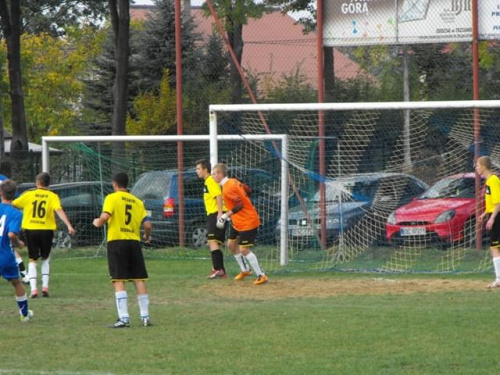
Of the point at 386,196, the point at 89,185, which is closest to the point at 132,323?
the point at 386,196

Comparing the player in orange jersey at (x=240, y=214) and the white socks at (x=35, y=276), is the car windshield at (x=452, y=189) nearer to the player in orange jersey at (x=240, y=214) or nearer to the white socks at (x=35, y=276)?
the player in orange jersey at (x=240, y=214)

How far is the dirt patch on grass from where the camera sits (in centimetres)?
1477

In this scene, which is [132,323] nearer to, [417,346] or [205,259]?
[417,346]

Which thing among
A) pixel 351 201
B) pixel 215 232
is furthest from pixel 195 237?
pixel 215 232

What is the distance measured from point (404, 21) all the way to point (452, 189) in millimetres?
3767

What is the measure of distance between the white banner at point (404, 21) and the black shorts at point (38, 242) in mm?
7731

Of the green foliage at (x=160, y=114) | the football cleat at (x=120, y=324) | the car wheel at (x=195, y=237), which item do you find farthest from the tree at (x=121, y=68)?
the football cleat at (x=120, y=324)

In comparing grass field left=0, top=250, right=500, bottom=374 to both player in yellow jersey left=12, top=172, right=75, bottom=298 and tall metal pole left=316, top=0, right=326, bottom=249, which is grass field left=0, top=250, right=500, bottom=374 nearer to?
player in yellow jersey left=12, top=172, right=75, bottom=298

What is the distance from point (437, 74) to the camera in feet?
79.4

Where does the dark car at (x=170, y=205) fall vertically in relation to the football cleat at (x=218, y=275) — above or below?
above

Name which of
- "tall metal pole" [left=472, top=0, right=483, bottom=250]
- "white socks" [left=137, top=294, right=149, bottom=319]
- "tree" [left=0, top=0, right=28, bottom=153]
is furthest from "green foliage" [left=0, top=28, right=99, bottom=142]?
"white socks" [left=137, top=294, right=149, bottom=319]

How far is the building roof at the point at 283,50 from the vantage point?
23656mm

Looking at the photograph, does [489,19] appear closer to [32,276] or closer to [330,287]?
[330,287]

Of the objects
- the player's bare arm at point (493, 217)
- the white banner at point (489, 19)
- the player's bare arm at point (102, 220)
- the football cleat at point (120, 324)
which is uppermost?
the white banner at point (489, 19)
